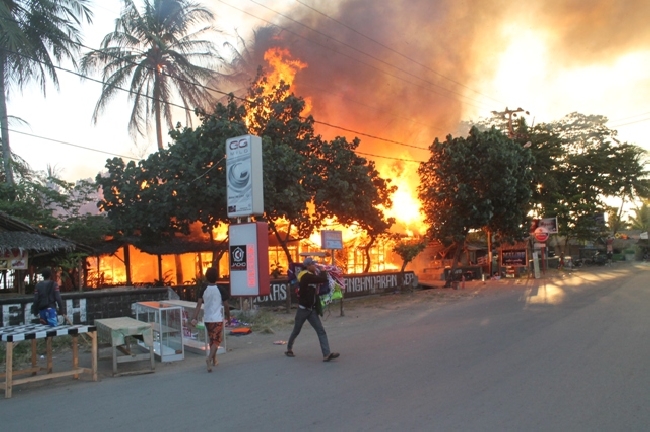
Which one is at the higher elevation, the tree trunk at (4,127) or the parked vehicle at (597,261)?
the tree trunk at (4,127)

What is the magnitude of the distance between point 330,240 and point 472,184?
38.9 ft

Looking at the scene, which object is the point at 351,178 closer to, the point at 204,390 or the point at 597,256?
the point at 204,390

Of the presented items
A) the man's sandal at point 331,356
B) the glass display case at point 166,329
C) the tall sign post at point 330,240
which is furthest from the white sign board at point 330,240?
the man's sandal at point 331,356

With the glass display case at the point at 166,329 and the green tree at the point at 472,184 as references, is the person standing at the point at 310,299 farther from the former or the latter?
the green tree at the point at 472,184

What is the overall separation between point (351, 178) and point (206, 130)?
595cm

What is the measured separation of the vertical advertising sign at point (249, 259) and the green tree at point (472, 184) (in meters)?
14.7

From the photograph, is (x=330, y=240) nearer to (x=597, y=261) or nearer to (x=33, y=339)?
(x=33, y=339)

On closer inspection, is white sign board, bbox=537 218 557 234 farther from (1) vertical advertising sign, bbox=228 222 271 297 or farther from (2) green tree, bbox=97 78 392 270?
(1) vertical advertising sign, bbox=228 222 271 297

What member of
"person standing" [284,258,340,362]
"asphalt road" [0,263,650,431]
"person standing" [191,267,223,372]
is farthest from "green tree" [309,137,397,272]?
"person standing" [191,267,223,372]

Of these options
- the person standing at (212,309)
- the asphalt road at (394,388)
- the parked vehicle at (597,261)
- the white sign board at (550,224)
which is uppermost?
the white sign board at (550,224)

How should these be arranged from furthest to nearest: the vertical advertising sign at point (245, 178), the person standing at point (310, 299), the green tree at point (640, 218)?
the green tree at point (640, 218), the vertical advertising sign at point (245, 178), the person standing at point (310, 299)

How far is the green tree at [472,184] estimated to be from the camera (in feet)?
79.8

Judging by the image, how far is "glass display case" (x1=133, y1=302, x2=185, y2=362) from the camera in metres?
8.86

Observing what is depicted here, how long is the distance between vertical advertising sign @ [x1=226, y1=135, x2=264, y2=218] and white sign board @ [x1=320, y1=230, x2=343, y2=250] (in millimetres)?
4002
